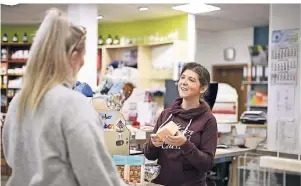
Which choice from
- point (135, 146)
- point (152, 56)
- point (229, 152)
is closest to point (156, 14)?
point (152, 56)

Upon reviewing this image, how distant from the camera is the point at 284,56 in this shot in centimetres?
513

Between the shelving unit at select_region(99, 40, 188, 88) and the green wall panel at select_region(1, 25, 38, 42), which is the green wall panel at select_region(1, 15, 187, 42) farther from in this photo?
the shelving unit at select_region(99, 40, 188, 88)

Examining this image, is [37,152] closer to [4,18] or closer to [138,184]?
[138,184]

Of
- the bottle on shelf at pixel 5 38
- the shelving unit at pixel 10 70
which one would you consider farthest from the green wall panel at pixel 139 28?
the shelving unit at pixel 10 70

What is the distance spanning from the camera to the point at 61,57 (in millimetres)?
1335

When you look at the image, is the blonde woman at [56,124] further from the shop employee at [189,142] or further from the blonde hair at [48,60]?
the shop employee at [189,142]

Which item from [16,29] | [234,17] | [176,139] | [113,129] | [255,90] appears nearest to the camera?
[176,139]

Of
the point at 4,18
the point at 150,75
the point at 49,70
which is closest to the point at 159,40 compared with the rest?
the point at 150,75

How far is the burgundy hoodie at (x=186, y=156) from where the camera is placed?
2186 millimetres

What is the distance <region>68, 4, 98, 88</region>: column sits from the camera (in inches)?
255

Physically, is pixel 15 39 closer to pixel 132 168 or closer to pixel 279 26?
pixel 279 26

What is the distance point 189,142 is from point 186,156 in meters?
0.08

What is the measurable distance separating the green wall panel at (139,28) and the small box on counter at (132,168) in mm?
5401

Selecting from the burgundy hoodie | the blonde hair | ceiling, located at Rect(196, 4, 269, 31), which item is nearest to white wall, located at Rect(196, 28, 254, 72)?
ceiling, located at Rect(196, 4, 269, 31)
